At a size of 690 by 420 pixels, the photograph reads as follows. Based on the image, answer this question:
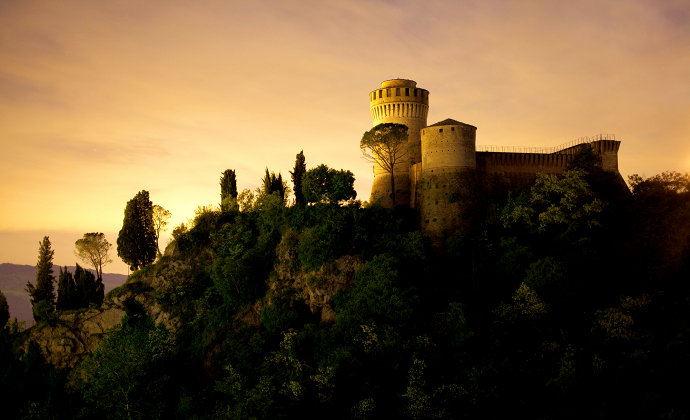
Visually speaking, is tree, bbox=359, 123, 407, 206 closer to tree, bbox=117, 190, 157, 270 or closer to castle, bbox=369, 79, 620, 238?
castle, bbox=369, 79, 620, 238

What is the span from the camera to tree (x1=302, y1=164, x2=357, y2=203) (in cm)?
6131

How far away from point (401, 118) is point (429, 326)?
2871cm

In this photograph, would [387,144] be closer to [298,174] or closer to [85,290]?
[298,174]

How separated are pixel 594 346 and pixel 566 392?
5199 mm

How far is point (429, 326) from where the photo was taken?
48.1 metres

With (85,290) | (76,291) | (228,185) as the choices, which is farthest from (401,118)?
(76,291)

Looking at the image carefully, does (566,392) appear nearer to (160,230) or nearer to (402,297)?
(402,297)

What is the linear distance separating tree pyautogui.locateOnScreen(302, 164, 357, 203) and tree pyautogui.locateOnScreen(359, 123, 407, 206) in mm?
4485

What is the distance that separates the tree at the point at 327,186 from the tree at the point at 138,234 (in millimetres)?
25800

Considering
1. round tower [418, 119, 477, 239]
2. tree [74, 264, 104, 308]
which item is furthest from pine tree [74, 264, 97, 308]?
round tower [418, 119, 477, 239]

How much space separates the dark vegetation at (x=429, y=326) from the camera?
40.2 metres

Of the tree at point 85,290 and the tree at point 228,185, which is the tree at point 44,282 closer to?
the tree at point 85,290

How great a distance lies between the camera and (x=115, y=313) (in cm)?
6650

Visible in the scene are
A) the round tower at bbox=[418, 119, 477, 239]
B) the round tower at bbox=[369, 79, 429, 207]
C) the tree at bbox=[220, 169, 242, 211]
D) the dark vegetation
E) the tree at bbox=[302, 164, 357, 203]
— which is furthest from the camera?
the tree at bbox=[220, 169, 242, 211]
